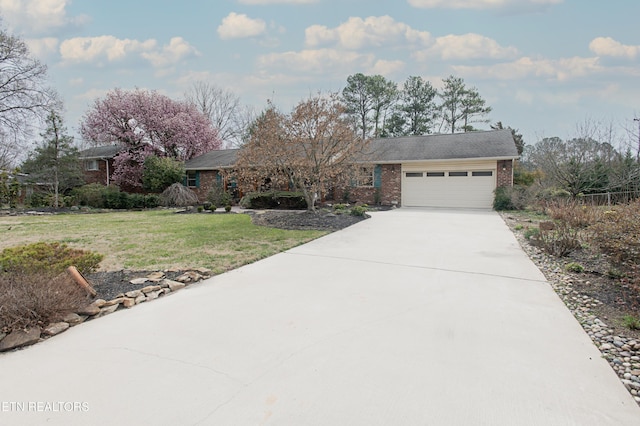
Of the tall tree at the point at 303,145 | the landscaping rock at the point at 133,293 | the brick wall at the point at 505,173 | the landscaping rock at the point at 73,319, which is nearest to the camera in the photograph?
the landscaping rock at the point at 73,319

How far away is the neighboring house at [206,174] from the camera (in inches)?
809

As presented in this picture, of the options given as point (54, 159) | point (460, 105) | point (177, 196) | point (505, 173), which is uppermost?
point (460, 105)

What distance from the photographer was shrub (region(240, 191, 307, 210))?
16031 millimetres

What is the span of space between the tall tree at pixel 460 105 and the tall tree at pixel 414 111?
1.04 m

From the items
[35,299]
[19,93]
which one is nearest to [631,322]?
[35,299]

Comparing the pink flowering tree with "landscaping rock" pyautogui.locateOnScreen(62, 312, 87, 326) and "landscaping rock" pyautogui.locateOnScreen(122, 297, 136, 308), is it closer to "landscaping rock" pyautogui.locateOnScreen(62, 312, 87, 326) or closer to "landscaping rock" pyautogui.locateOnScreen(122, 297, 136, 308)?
"landscaping rock" pyautogui.locateOnScreen(122, 297, 136, 308)

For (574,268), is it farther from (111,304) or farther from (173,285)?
(111,304)

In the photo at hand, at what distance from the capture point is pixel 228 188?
2059 centimetres

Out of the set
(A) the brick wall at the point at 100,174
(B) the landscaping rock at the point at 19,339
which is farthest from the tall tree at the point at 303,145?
(A) the brick wall at the point at 100,174

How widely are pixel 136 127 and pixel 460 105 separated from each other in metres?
26.5

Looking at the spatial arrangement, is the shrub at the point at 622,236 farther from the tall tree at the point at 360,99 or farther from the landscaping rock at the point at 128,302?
the tall tree at the point at 360,99

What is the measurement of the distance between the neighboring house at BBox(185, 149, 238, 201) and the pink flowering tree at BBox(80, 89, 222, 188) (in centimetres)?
245

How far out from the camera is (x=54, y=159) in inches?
647

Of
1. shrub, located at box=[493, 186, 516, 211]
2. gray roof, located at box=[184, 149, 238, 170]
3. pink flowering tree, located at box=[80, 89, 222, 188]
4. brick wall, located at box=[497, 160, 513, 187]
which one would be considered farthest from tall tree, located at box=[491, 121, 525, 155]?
pink flowering tree, located at box=[80, 89, 222, 188]
